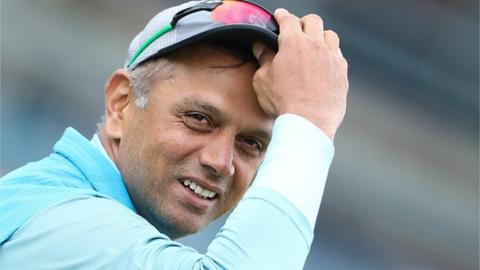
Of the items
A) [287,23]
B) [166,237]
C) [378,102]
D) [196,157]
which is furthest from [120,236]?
[378,102]

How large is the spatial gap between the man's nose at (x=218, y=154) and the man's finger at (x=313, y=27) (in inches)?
9.4

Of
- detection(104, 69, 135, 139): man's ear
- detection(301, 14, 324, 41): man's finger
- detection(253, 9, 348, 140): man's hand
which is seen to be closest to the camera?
detection(253, 9, 348, 140): man's hand

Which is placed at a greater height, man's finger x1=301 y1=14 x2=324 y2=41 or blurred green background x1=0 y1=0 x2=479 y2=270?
blurred green background x1=0 y1=0 x2=479 y2=270

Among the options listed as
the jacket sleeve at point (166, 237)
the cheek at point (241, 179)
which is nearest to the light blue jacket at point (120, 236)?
the jacket sleeve at point (166, 237)

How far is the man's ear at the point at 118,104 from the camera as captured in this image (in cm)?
160

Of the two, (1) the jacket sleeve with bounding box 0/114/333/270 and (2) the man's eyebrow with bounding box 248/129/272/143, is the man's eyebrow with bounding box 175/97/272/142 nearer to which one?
(2) the man's eyebrow with bounding box 248/129/272/143

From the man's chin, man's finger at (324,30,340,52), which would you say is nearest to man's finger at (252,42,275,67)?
man's finger at (324,30,340,52)

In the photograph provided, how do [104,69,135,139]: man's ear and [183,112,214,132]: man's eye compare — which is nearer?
[183,112,214,132]: man's eye

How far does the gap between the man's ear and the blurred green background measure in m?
2.50

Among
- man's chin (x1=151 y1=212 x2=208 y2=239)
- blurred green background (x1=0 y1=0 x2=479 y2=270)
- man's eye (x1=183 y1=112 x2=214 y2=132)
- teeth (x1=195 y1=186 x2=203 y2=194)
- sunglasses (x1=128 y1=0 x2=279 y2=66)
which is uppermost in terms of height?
blurred green background (x1=0 y1=0 x2=479 y2=270)

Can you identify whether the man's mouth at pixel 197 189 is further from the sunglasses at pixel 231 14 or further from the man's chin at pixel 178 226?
the sunglasses at pixel 231 14

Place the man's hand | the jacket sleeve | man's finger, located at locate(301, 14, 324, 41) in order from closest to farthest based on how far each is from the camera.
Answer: the jacket sleeve → the man's hand → man's finger, located at locate(301, 14, 324, 41)

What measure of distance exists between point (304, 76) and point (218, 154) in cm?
21

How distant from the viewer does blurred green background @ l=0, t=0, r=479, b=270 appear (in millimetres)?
4223
